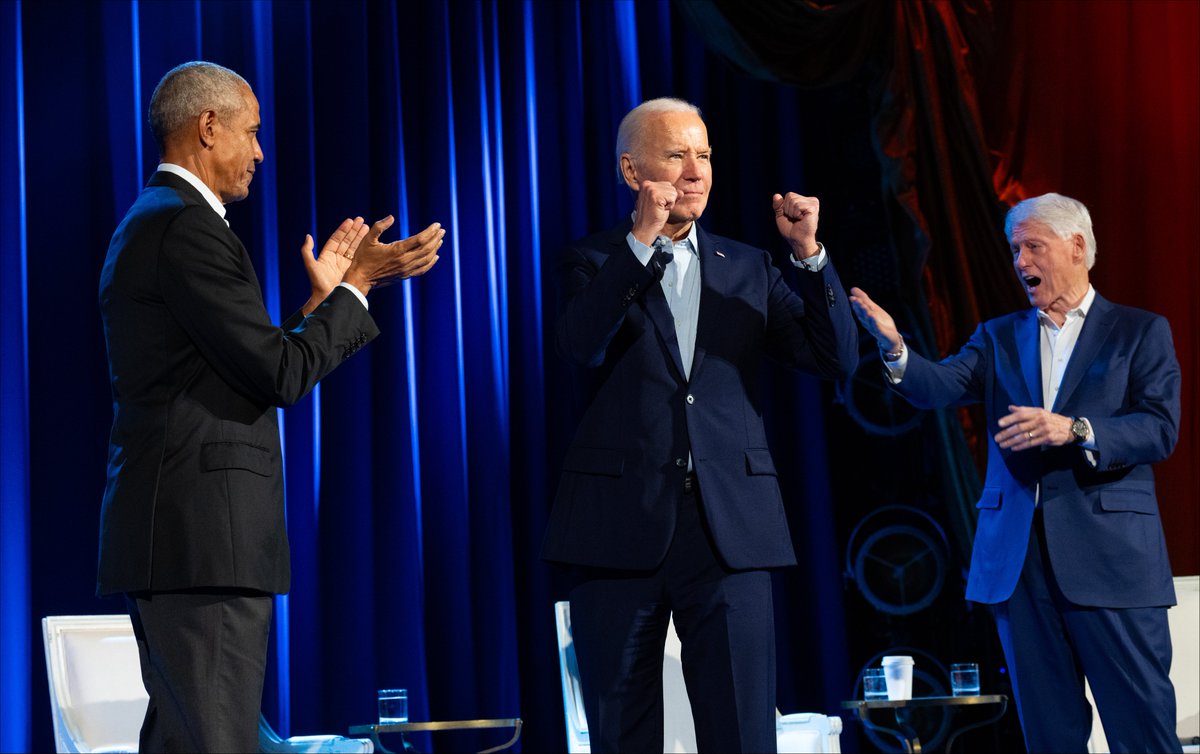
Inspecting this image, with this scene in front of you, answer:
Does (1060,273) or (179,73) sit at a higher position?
(179,73)

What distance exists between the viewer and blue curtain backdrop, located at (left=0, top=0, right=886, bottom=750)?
13.3 feet

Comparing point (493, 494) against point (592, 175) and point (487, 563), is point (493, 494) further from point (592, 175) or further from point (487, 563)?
point (592, 175)

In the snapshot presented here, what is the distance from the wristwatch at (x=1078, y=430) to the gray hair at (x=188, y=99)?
1.90m

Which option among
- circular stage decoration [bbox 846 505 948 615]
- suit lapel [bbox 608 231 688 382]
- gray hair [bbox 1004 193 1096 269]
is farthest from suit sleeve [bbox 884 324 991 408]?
circular stage decoration [bbox 846 505 948 615]

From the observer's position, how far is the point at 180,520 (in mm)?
1960

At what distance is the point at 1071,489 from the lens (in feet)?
10.1

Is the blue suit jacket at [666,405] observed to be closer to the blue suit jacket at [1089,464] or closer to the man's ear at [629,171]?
the man's ear at [629,171]

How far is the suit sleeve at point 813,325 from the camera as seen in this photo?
234 cm

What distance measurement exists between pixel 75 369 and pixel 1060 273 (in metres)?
2.89

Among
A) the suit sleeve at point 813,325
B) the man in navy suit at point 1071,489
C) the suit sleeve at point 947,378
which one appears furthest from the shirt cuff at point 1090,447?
the suit sleeve at point 813,325

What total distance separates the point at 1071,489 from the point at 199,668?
6.72ft

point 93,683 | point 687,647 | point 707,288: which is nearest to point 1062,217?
point 707,288

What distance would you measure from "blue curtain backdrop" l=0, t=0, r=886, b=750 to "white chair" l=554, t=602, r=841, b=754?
0.47 m

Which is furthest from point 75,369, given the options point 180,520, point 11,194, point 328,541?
point 180,520
